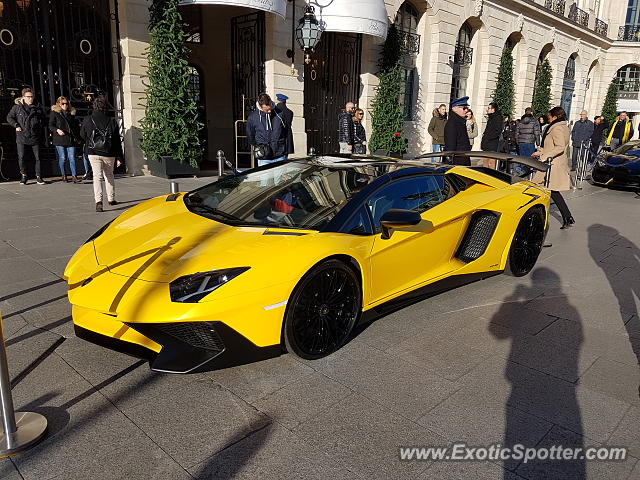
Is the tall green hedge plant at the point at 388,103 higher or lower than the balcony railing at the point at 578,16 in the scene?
lower

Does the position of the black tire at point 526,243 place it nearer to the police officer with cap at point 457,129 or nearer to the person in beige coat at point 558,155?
the person in beige coat at point 558,155

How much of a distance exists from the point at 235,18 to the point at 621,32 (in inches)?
1393

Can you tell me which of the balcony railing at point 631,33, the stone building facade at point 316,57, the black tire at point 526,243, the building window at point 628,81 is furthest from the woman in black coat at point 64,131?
the balcony railing at point 631,33

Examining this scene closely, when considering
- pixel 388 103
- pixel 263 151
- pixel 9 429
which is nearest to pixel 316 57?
pixel 388 103

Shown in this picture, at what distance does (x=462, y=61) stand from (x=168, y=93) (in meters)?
13.9

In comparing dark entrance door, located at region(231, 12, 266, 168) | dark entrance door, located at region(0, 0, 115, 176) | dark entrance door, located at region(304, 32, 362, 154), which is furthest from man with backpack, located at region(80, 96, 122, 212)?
dark entrance door, located at region(304, 32, 362, 154)

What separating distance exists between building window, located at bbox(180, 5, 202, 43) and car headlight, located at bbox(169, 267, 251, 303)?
1356 cm

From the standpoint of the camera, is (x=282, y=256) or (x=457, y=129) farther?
(x=457, y=129)

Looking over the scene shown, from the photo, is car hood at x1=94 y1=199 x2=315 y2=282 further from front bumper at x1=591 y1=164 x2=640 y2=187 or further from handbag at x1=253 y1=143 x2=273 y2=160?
front bumper at x1=591 y1=164 x2=640 y2=187

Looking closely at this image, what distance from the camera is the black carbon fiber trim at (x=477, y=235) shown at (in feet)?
14.5

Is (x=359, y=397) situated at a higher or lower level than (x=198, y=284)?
lower

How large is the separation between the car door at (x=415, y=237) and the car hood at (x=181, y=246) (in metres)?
0.65

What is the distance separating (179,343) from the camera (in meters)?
2.80

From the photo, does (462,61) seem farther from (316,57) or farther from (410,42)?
(316,57)
